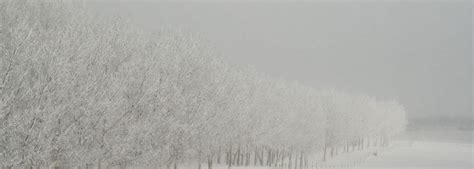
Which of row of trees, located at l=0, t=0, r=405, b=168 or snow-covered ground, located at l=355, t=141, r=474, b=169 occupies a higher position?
row of trees, located at l=0, t=0, r=405, b=168

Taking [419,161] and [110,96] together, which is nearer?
[110,96]

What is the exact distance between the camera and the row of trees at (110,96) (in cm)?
2206

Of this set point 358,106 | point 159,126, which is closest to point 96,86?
point 159,126

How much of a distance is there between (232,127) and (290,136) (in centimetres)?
2387

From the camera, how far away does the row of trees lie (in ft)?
72.4

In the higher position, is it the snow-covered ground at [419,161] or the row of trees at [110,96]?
the row of trees at [110,96]

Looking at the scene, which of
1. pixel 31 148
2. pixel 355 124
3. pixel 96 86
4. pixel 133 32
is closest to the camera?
pixel 31 148

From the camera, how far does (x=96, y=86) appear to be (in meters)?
26.7

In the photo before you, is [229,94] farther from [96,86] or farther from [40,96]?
[40,96]

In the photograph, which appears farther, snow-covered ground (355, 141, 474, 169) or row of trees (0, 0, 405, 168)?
snow-covered ground (355, 141, 474, 169)

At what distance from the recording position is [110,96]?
27.8 metres

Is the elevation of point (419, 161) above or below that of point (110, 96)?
below

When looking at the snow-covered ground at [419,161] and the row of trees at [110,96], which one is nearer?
the row of trees at [110,96]

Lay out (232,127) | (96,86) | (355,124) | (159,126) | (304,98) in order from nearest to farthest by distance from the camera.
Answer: (96,86), (159,126), (232,127), (304,98), (355,124)
